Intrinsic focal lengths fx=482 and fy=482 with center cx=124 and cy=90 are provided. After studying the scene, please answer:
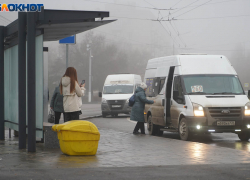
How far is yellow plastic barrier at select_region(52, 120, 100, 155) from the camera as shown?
352 inches

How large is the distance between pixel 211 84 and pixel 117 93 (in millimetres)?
15050

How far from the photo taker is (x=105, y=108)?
27.5 m

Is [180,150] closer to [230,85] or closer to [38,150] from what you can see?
[38,150]

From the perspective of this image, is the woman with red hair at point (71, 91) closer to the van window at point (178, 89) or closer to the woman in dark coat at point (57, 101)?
the woman in dark coat at point (57, 101)

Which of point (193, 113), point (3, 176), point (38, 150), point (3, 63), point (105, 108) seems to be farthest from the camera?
point (105, 108)

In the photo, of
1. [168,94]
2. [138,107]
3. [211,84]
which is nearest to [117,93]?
[168,94]

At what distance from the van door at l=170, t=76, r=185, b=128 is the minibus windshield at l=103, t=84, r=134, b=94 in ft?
46.8

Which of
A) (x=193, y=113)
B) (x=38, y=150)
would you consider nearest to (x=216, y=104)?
(x=193, y=113)

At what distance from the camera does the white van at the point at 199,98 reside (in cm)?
1286

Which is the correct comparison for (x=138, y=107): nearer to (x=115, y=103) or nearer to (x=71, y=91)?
(x=71, y=91)

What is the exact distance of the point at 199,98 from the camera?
1302 centimetres

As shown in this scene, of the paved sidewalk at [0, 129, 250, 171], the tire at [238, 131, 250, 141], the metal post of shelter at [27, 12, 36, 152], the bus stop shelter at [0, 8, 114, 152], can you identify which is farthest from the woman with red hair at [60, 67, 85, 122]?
the tire at [238, 131, 250, 141]

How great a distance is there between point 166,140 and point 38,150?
3653 mm

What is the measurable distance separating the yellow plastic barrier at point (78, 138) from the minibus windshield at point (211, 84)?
497 centimetres
